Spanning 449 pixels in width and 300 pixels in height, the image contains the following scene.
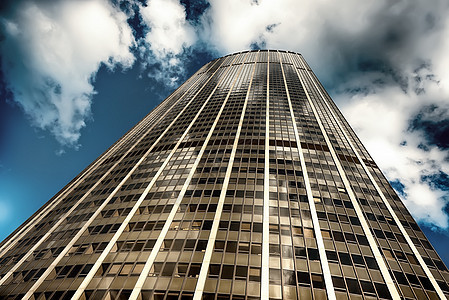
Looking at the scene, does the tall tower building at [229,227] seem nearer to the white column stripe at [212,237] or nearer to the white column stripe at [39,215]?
the white column stripe at [212,237]

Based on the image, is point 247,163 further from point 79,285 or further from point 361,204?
point 79,285

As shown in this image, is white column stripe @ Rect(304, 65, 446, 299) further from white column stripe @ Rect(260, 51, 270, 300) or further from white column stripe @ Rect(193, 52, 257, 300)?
white column stripe @ Rect(193, 52, 257, 300)

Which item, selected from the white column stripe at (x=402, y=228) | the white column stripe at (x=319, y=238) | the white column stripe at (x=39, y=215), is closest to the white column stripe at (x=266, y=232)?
the white column stripe at (x=319, y=238)

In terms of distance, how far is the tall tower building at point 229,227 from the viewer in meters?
31.8

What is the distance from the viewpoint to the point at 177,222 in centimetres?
4116

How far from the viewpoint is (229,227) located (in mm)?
39250

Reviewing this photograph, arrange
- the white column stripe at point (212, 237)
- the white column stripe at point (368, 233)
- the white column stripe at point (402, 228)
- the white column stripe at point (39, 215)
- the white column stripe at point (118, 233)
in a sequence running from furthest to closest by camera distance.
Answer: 1. the white column stripe at point (39, 215)
2. the white column stripe at point (402, 228)
3. the white column stripe at point (118, 233)
4. the white column stripe at point (368, 233)
5. the white column stripe at point (212, 237)

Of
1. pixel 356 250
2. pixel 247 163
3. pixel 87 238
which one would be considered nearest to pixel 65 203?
pixel 87 238

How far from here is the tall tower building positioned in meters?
31.8

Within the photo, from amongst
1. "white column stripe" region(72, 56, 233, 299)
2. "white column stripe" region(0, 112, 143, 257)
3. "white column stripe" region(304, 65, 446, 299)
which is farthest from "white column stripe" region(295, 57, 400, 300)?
"white column stripe" region(0, 112, 143, 257)

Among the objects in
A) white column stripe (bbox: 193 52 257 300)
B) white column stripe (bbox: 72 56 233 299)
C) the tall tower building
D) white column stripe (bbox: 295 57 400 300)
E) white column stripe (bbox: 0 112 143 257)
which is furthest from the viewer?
white column stripe (bbox: 0 112 143 257)

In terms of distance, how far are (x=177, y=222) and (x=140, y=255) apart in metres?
7.32

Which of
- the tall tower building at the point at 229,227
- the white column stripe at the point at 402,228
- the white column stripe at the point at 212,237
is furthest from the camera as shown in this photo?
the white column stripe at the point at 402,228

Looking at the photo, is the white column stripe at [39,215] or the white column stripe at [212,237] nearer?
the white column stripe at [212,237]
